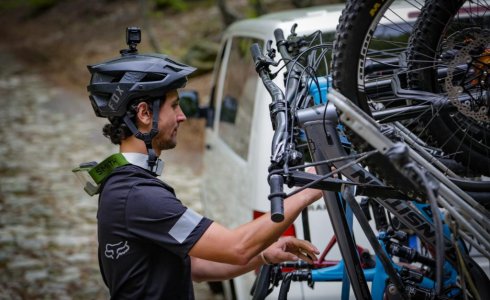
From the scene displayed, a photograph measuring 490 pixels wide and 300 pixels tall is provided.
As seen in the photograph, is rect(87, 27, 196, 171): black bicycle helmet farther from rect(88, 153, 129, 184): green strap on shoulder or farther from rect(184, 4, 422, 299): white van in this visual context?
rect(184, 4, 422, 299): white van

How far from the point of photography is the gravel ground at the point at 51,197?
746 cm

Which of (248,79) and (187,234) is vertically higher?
(248,79)

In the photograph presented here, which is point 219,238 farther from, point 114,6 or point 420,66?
point 114,6

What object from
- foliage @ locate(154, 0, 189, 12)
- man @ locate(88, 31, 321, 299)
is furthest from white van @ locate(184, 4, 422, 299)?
foliage @ locate(154, 0, 189, 12)

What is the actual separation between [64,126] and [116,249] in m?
12.9

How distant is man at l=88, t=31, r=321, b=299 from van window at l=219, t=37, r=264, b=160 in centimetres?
182

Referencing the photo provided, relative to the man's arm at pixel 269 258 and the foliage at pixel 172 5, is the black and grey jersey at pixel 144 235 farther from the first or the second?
the foliage at pixel 172 5

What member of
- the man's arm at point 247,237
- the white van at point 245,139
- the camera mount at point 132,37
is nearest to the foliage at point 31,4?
the white van at point 245,139

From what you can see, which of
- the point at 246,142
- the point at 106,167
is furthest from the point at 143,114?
the point at 246,142

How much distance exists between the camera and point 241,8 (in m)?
20.9

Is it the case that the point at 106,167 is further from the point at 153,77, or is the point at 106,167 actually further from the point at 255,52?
the point at 255,52

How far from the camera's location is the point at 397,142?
106 inches

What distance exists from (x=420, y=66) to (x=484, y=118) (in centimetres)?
45

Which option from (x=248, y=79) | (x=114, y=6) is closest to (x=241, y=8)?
(x=114, y=6)
